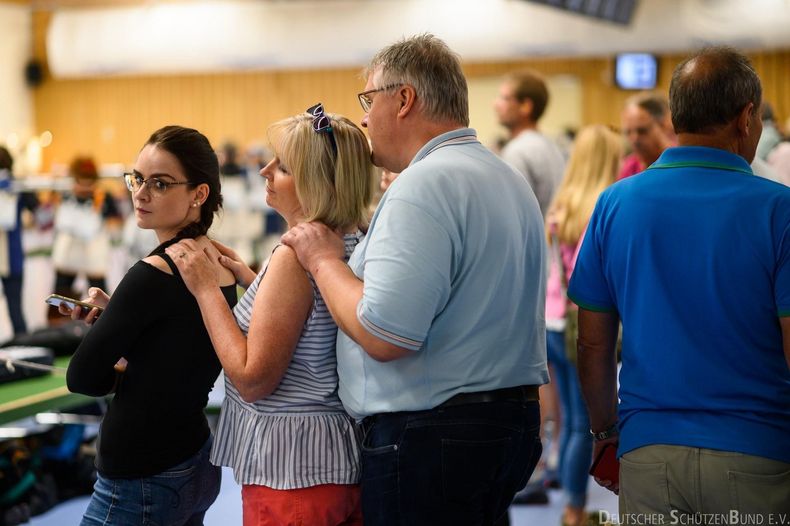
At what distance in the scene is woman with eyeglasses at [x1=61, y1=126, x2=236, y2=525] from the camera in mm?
1802

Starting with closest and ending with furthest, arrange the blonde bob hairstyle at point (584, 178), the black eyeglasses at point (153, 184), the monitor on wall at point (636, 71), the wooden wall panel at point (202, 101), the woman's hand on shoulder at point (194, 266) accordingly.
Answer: the woman's hand on shoulder at point (194, 266), the black eyeglasses at point (153, 184), the blonde bob hairstyle at point (584, 178), the monitor on wall at point (636, 71), the wooden wall panel at point (202, 101)

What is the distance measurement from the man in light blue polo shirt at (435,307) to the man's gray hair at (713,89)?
339 mm

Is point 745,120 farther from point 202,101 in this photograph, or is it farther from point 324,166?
point 202,101

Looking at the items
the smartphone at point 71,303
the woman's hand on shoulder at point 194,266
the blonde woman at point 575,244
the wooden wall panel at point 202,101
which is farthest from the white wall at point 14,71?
the woman's hand on shoulder at point 194,266

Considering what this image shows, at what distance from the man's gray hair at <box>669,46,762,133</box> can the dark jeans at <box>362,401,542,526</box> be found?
0.61m

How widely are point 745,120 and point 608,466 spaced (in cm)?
74

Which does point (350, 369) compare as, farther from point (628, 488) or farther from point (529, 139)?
point (529, 139)

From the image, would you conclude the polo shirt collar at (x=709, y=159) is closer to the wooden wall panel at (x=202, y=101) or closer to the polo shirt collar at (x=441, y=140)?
the polo shirt collar at (x=441, y=140)

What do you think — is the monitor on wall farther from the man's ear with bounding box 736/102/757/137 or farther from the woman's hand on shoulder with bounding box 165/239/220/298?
the woman's hand on shoulder with bounding box 165/239/220/298

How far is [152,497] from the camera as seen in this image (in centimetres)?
186

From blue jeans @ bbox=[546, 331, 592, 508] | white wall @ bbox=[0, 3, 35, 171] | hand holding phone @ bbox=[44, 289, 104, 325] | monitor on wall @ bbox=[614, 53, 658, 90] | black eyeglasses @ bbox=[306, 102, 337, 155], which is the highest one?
white wall @ bbox=[0, 3, 35, 171]

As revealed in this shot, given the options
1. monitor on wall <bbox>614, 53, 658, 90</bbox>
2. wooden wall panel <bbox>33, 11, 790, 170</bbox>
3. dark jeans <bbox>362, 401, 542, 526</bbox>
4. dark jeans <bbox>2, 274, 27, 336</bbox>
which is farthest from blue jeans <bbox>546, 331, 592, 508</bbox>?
wooden wall panel <bbox>33, 11, 790, 170</bbox>

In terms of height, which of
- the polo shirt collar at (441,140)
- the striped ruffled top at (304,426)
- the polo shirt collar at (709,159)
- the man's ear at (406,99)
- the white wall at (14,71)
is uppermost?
the white wall at (14,71)

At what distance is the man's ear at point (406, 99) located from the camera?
5.60 feet
